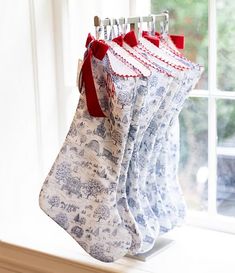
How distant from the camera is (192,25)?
1610 millimetres

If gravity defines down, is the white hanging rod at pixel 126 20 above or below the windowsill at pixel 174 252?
above

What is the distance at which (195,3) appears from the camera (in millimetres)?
1588

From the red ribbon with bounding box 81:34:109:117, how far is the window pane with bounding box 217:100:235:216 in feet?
1.50

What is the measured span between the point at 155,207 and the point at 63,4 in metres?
0.60

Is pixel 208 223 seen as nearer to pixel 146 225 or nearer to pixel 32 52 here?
pixel 146 225

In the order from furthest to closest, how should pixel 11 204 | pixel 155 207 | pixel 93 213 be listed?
pixel 11 204 → pixel 155 207 → pixel 93 213

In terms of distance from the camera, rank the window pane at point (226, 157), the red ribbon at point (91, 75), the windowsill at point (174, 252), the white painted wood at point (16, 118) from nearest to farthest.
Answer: the red ribbon at point (91, 75)
the windowsill at point (174, 252)
the white painted wood at point (16, 118)
the window pane at point (226, 157)

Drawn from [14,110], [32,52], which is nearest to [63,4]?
[32,52]

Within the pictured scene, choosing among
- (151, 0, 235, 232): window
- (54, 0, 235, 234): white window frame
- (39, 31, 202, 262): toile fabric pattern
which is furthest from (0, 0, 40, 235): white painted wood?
(151, 0, 235, 232): window

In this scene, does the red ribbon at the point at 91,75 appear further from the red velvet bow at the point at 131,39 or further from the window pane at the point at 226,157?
the window pane at the point at 226,157

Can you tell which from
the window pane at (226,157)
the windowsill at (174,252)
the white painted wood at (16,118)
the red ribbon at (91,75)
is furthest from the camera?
the window pane at (226,157)

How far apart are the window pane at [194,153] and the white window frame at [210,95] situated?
0.03m

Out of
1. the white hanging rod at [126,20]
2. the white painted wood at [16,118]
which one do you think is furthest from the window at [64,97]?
the white hanging rod at [126,20]

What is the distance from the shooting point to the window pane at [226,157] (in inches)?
62.6
